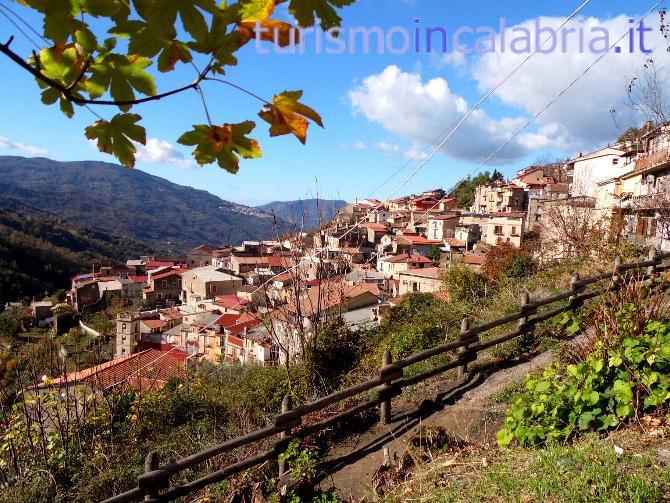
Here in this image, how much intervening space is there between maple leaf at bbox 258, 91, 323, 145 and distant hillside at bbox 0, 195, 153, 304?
216ft

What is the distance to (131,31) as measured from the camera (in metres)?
0.84

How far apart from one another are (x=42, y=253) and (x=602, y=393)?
7939 centimetres

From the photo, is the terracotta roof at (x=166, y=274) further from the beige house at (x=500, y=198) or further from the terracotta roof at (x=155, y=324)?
the beige house at (x=500, y=198)

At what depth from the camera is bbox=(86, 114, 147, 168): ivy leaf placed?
3.07ft

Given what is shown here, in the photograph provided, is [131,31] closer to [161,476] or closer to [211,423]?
[161,476]

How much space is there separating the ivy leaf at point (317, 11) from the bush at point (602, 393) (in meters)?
3.35

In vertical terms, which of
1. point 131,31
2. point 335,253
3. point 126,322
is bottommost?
point 126,322

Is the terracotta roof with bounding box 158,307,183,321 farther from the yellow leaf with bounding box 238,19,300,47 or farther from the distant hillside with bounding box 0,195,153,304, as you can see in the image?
the yellow leaf with bounding box 238,19,300,47

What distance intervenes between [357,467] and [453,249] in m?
35.9

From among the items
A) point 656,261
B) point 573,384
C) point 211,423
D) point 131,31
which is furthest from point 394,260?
point 131,31

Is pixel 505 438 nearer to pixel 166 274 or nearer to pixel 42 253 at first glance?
pixel 166 274

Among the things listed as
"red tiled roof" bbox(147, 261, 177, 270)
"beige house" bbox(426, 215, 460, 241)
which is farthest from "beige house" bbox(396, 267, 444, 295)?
"red tiled roof" bbox(147, 261, 177, 270)

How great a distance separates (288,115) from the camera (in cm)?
93

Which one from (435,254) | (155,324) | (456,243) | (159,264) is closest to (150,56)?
(155,324)
